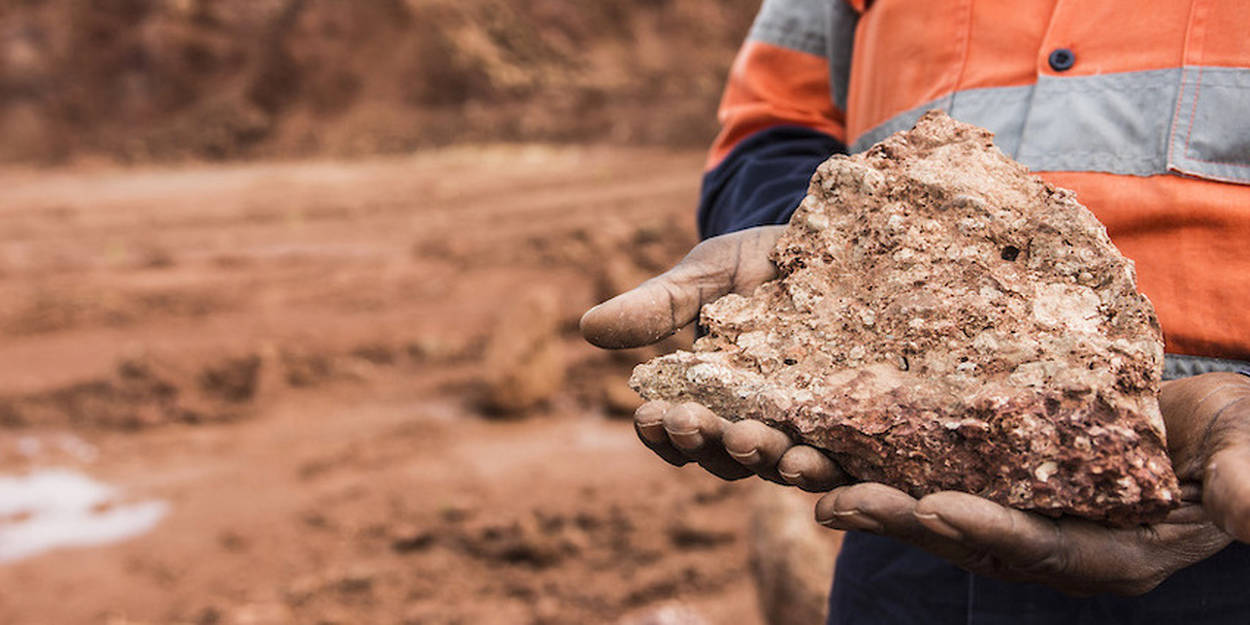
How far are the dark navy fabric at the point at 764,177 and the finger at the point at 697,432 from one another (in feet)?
1.52

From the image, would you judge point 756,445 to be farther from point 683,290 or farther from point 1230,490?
point 1230,490

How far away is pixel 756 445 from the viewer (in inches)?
47.4

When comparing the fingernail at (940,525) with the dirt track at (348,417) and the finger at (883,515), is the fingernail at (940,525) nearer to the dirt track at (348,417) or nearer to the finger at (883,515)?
the finger at (883,515)

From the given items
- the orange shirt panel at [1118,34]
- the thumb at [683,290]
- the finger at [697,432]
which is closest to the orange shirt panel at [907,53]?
the orange shirt panel at [1118,34]

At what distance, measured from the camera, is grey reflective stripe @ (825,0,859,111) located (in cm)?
163

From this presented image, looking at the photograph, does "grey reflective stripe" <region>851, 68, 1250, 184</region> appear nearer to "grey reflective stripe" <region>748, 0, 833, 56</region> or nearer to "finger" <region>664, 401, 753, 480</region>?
"grey reflective stripe" <region>748, 0, 833, 56</region>

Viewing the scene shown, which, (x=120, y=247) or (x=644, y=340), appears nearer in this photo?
(x=644, y=340)

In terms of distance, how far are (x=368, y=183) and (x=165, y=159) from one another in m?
4.96

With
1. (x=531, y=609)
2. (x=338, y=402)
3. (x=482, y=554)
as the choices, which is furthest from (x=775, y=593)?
(x=338, y=402)

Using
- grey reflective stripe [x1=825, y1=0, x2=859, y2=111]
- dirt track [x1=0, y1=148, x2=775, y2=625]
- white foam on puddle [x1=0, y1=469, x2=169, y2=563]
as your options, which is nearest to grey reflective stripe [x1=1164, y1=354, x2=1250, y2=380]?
grey reflective stripe [x1=825, y1=0, x2=859, y2=111]

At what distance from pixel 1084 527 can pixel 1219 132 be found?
20.5 inches

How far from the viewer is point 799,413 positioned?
50.2 inches

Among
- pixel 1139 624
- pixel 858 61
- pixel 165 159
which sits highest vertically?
pixel 858 61

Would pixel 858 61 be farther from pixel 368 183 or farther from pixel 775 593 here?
pixel 368 183
